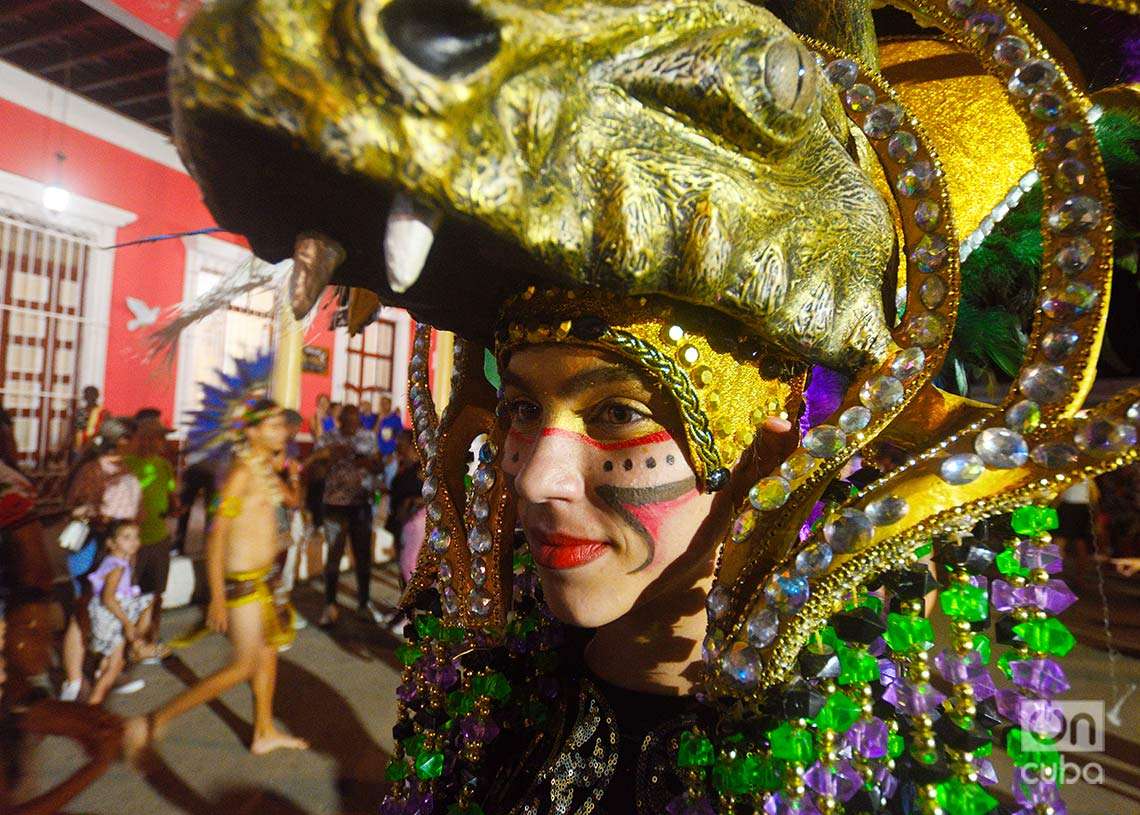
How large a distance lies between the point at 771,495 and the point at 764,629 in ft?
0.54

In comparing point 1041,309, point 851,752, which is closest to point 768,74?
point 1041,309

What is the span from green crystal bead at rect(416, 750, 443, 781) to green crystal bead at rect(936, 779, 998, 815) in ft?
2.76

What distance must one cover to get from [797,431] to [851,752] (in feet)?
1.44

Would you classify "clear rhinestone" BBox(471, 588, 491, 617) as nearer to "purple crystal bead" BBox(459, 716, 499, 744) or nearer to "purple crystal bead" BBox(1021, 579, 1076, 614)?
"purple crystal bead" BBox(459, 716, 499, 744)

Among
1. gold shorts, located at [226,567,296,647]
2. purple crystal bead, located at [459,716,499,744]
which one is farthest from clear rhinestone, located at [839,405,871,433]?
gold shorts, located at [226,567,296,647]

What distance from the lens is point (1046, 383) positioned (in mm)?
841

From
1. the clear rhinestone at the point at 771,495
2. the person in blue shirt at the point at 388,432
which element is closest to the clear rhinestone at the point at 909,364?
the clear rhinestone at the point at 771,495

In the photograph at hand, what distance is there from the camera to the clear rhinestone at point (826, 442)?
90cm

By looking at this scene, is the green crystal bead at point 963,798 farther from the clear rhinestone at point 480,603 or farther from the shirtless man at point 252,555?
the shirtless man at point 252,555

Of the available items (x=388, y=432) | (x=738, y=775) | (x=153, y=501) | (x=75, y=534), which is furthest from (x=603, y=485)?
(x=388, y=432)

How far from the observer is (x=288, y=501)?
12.8ft

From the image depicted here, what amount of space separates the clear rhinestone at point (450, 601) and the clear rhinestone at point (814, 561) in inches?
26.2

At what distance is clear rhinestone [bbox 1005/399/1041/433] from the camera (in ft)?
2.74

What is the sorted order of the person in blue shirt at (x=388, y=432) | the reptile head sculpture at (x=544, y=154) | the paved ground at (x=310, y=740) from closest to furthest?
the reptile head sculpture at (x=544, y=154), the paved ground at (x=310, y=740), the person in blue shirt at (x=388, y=432)
